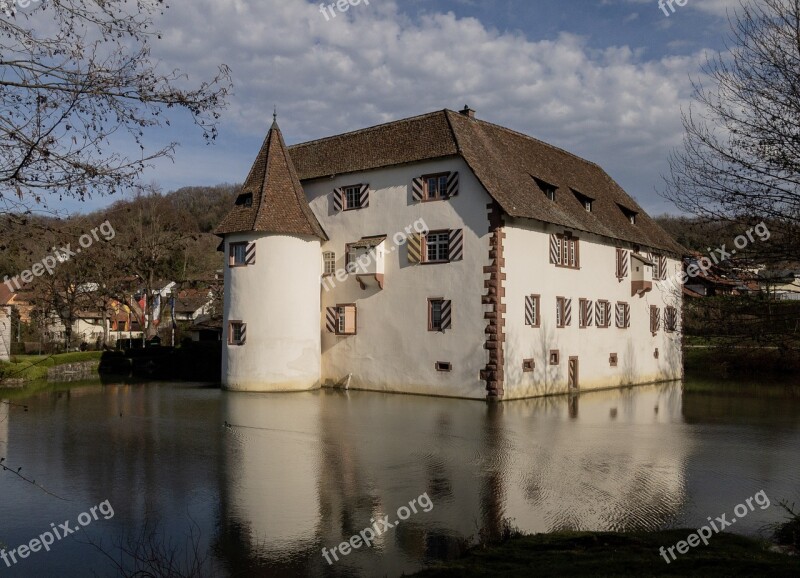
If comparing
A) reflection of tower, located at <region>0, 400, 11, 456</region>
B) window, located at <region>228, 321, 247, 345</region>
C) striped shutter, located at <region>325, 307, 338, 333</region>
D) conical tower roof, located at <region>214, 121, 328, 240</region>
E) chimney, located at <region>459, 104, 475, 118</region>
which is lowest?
reflection of tower, located at <region>0, 400, 11, 456</region>

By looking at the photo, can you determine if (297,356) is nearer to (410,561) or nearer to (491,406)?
(491,406)

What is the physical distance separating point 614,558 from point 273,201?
67.8 feet

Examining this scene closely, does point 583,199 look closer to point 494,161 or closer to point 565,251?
point 565,251

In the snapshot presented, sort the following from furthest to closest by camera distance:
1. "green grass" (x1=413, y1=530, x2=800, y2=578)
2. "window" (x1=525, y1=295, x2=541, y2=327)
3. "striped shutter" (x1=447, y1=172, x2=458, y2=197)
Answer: "window" (x1=525, y1=295, x2=541, y2=327), "striped shutter" (x1=447, y1=172, x2=458, y2=197), "green grass" (x1=413, y1=530, x2=800, y2=578)

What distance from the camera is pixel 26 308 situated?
43.7 metres

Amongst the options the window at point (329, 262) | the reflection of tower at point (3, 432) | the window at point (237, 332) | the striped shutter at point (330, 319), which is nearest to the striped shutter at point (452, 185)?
the window at point (329, 262)

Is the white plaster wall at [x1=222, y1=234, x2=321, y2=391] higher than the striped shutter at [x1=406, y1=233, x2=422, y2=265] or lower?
lower

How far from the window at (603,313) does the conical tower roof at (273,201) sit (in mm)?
10403

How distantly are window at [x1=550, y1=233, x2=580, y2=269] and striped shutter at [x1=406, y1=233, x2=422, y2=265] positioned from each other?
4494 millimetres

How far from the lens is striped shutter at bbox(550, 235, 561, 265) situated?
24594 mm

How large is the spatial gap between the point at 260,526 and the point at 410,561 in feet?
6.85

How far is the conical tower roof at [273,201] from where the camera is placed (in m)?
24.8

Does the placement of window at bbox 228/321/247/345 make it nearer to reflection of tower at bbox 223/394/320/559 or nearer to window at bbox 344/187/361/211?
reflection of tower at bbox 223/394/320/559

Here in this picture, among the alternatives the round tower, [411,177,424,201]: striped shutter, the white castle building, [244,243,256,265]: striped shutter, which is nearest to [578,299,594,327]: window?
the white castle building
